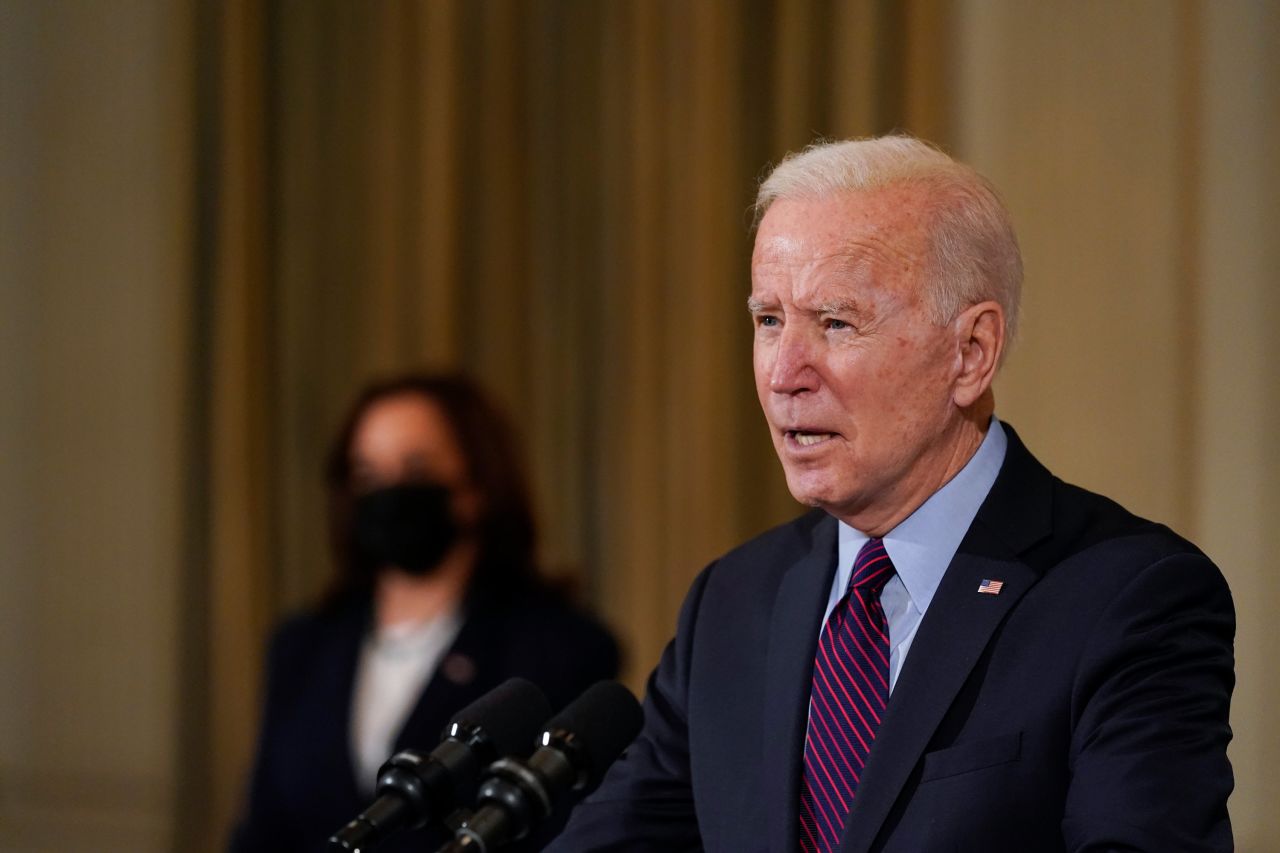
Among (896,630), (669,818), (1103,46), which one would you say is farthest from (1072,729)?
(1103,46)

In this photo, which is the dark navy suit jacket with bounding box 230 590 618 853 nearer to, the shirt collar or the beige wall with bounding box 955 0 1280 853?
the beige wall with bounding box 955 0 1280 853

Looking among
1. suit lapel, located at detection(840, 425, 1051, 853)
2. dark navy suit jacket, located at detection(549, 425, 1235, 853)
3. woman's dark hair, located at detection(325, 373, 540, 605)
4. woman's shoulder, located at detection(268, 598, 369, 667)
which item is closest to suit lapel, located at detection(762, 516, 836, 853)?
dark navy suit jacket, located at detection(549, 425, 1235, 853)

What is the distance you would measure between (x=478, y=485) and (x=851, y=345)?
6.65 feet

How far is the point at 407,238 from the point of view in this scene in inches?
204

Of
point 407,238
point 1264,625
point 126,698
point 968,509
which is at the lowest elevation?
point 126,698

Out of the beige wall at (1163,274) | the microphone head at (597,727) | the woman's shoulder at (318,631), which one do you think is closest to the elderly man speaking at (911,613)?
the microphone head at (597,727)

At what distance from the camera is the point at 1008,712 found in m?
1.74

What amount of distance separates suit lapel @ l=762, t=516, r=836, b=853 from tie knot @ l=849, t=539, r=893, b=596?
82 millimetres

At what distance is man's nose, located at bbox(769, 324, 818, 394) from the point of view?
1.89m

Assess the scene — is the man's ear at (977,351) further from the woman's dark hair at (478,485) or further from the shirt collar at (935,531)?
the woman's dark hair at (478,485)

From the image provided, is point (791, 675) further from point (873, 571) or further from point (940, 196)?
point (940, 196)

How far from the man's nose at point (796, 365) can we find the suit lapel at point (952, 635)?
277mm

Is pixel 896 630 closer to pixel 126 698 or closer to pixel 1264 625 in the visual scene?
pixel 1264 625

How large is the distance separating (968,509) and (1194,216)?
2.23 metres
